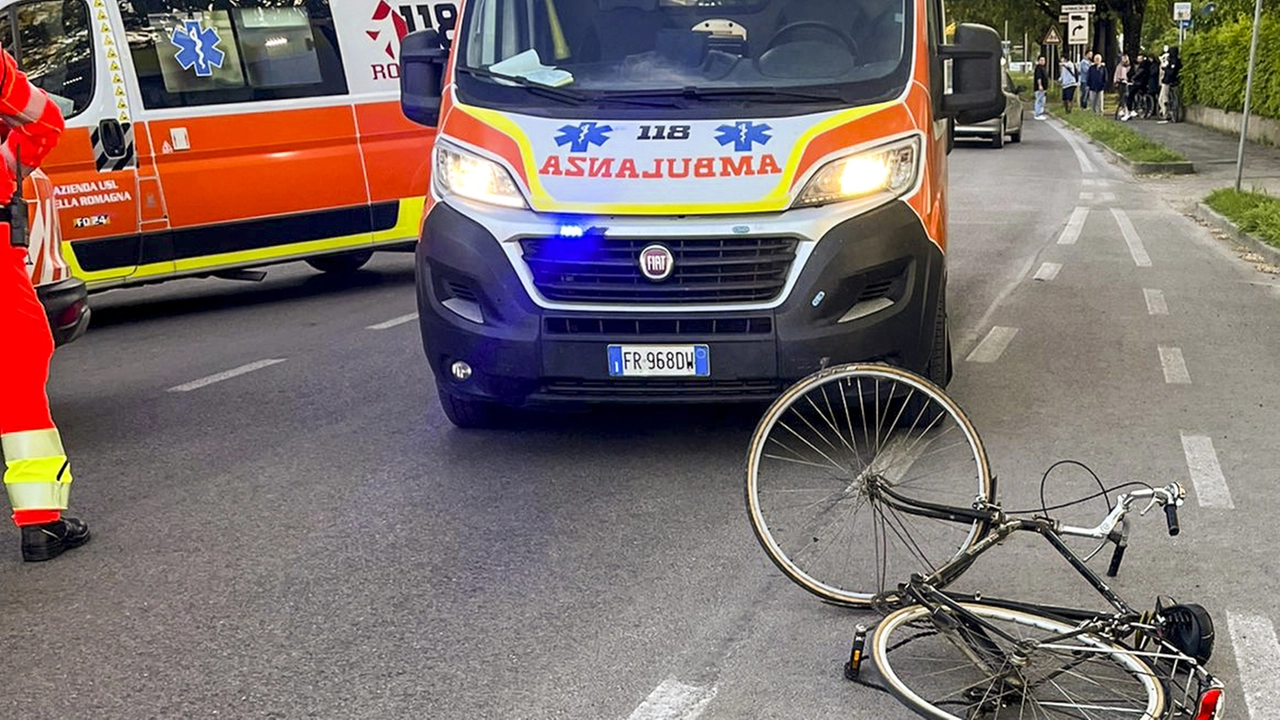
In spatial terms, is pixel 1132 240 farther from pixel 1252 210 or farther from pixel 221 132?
pixel 221 132

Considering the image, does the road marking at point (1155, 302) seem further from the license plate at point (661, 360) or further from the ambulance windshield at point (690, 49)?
the license plate at point (661, 360)

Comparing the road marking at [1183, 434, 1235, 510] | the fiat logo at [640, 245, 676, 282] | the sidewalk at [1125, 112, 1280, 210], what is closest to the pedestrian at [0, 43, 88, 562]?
the fiat logo at [640, 245, 676, 282]

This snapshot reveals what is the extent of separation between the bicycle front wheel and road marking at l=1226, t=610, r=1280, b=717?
33 centimetres

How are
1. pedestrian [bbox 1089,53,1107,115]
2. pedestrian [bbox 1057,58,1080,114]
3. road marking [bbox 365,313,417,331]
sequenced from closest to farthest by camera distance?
road marking [bbox 365,313,417,331]
pedestrian [bbox 1089,53,1107,115]
pedestrian [bbox 1057,58,1080,114]

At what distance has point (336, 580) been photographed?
188 inches

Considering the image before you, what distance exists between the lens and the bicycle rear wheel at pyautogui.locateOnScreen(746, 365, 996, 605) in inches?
177

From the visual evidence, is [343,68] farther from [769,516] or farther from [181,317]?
[769,516]

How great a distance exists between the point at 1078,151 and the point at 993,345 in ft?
72.7

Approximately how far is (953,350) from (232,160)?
5187 millimetres

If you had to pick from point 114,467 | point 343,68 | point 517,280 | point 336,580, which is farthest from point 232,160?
point 336,580

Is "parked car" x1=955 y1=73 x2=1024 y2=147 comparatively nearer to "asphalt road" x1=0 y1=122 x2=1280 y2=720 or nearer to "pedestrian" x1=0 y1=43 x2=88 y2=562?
"asphalt road" x1=0 y1=122 x2=1280 y2=720

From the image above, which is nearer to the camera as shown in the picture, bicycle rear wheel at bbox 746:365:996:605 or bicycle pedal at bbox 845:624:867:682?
bicycle pedal at bbox 845:624:867:682

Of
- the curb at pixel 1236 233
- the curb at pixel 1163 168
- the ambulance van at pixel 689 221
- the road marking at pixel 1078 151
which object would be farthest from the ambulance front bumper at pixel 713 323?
the road marking at pixel 1078 151

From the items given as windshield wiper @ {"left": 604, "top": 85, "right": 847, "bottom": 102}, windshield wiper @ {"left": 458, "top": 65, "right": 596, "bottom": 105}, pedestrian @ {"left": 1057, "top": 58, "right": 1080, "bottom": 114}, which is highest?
windshield wiper @ {"left": 458, "top": 65, "right": 596, "bottom": 105}
